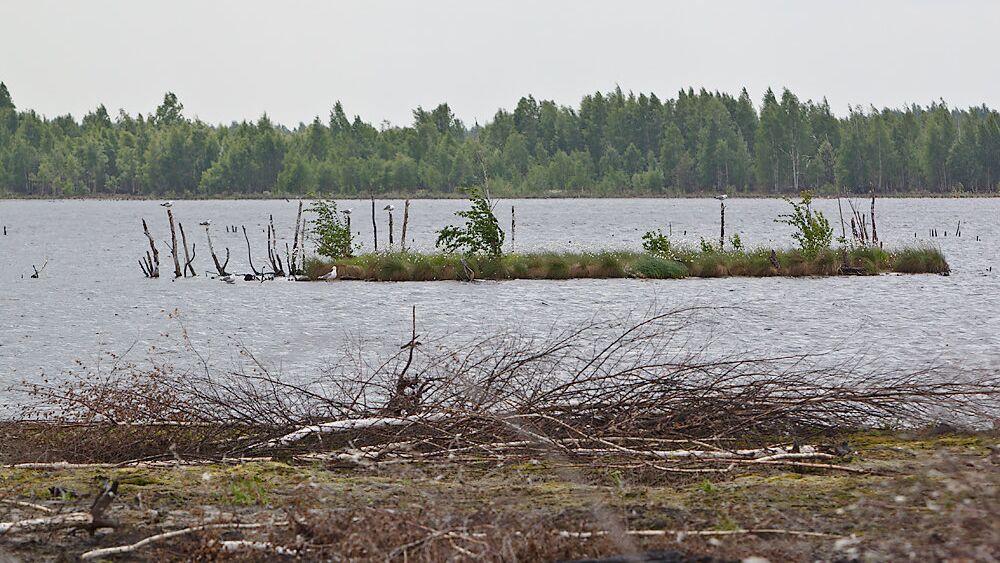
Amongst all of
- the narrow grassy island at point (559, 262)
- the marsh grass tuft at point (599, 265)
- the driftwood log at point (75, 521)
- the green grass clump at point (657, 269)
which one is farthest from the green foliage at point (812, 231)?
the driftwood log at point (75, 521)

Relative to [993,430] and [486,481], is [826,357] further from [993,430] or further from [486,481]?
[486,481]

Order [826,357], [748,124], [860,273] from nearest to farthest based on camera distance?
1. [826,357]
2. [860,273]
3. [748,124]

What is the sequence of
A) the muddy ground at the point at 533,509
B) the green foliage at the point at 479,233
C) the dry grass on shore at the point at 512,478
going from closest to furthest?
the muddy ground at the point at 533,509
the dry grass on shore at the point at 512,478
the green foliage at the point at 479,233

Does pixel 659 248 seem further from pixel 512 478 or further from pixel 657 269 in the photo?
pixel 512 478

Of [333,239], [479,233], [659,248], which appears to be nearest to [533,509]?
[479,233]

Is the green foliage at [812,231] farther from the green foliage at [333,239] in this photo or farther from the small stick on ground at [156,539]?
the small stick on ground at [156,539]

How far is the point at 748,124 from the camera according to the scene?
652 feet

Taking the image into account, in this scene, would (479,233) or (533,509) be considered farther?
(479,233)

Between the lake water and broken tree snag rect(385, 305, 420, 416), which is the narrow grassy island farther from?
broken tree snag rect(385, 305, 420, 416)

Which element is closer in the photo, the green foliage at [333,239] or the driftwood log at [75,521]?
the driftwood log at [75,521]

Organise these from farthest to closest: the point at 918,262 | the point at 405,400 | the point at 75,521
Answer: the point at 918,262 < the point at 405,400 < the point at 75,521

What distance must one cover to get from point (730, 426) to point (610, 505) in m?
2.75

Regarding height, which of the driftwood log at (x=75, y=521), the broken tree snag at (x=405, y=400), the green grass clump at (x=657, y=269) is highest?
the broken tree snag at (x=405, y=400)

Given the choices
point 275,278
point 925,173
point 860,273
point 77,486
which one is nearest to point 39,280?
point 275,278
